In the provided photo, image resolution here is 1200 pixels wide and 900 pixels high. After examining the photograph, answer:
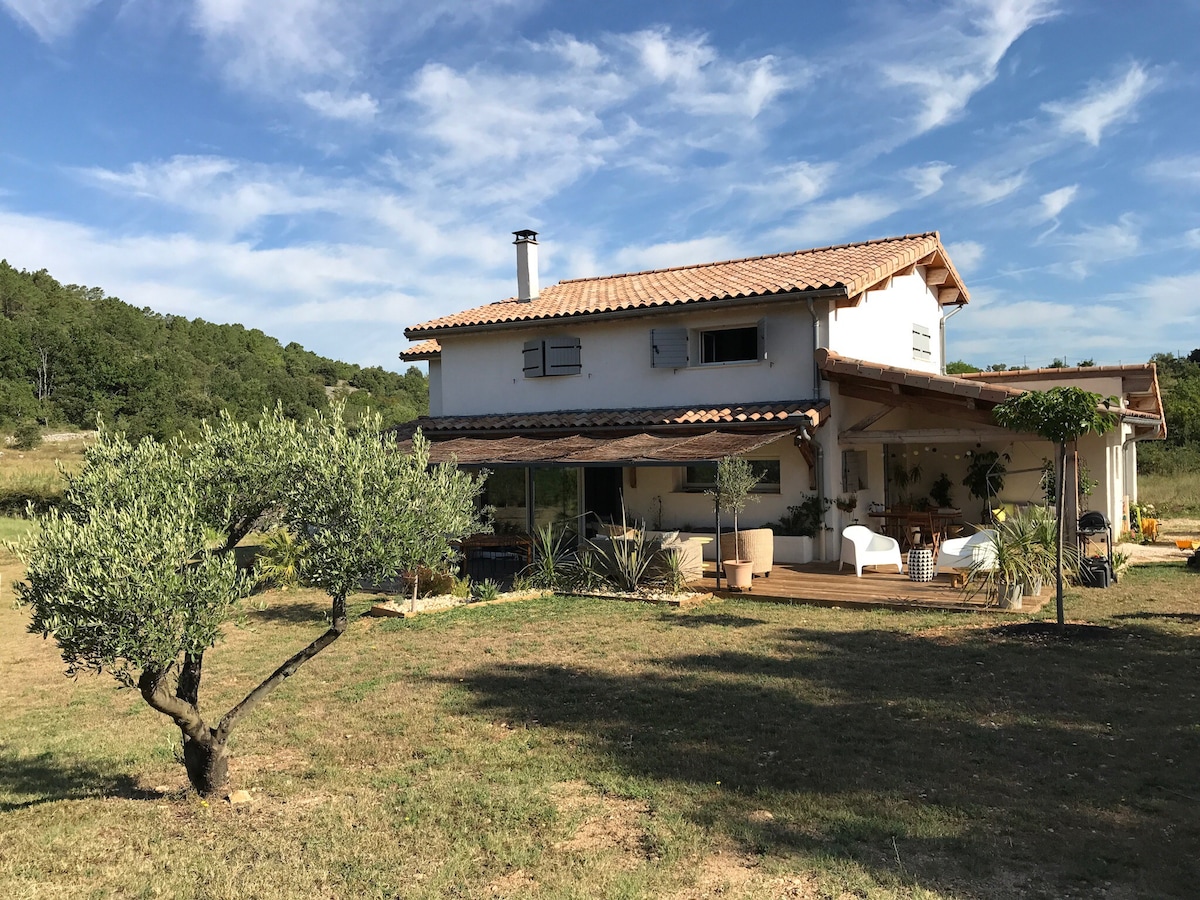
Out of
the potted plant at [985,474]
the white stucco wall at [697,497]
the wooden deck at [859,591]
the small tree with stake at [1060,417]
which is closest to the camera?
the small tree with stake at [1060,417]

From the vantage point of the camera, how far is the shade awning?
49.3 feet

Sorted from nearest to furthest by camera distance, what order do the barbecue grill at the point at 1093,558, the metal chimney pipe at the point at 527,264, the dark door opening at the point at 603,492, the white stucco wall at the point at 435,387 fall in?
1. the barbecue grill at the point at 1093,558
2. the dark door opening at the point at 603,492
3. the metal chimney pipe at the point at 527,264
4. the white stucco wall at the point at 435,387

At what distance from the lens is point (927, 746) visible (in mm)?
6918

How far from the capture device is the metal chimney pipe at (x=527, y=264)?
23.3m

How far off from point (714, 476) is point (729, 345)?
117 inches

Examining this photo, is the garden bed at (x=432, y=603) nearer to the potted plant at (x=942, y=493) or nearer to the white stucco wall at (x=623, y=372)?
the white stucco wall at (x=623, y=372)

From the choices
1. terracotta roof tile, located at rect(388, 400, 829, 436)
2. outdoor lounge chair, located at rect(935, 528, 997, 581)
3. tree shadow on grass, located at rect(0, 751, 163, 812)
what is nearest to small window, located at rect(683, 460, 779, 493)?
terracotta roof tile, located at rect(388, 400, 829, 436)

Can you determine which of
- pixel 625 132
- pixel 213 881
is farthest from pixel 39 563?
pixel 625 132

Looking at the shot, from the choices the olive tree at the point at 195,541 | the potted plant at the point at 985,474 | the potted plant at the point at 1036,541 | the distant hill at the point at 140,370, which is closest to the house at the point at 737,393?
the potted plant at the point at 985,474

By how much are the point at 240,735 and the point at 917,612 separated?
31.2 ft

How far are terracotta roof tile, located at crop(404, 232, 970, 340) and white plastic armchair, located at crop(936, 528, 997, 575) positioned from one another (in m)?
5.33

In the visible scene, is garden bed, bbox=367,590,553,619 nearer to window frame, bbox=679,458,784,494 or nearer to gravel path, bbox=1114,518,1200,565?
window frame, bbox=679,458,784,494

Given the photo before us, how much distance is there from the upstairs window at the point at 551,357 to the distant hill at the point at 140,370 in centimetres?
2466

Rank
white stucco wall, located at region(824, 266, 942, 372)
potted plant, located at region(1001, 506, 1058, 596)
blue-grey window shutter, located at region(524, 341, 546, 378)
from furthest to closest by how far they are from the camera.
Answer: blue-grey window shutter, located at region(524, 341, 546, 378)
white stucco wall, located at region(824, 266, 942, 372)
potted plant, located at region(1001, 506, 1058, 596)
